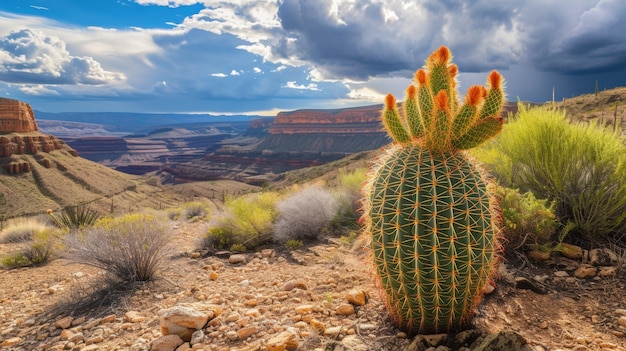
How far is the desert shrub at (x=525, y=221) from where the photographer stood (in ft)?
16.7

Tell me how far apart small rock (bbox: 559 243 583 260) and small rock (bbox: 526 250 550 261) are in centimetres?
22

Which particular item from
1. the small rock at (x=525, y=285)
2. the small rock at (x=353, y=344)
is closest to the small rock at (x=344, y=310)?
the small rock at (x=353, y=344)

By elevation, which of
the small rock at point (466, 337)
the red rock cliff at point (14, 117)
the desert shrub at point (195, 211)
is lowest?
the desert shrub at point (195, 211)

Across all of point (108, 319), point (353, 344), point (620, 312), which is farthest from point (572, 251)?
point (108, 319)

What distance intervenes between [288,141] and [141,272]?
144 meters

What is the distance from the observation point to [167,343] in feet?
12.1

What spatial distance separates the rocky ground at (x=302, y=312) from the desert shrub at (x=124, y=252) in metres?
0.27

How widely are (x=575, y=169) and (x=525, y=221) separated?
4.23 ft

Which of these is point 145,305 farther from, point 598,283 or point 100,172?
point 100,172

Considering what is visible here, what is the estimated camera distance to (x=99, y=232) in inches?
239

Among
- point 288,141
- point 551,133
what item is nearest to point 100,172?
point 551,133

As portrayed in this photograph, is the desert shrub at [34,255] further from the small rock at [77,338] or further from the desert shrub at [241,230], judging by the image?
the small rock at [77,338]

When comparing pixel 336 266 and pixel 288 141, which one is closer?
pixel 336 266

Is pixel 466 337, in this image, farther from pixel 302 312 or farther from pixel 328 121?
pixel 328 121
